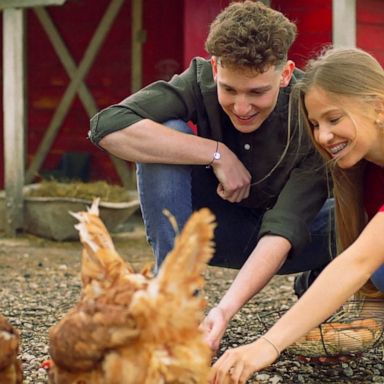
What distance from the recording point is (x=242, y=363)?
8.50ft

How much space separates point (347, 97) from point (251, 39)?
467 mm

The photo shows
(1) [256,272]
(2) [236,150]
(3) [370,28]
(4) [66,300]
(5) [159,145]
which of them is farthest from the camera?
(3) [370,28]

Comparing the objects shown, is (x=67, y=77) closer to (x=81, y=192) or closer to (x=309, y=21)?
(x=81, y=192)

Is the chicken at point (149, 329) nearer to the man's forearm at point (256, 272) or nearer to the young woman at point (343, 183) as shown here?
the young woman at point (343, 183)

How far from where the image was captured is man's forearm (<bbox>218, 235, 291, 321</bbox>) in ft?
9.68

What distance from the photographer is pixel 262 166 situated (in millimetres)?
3590

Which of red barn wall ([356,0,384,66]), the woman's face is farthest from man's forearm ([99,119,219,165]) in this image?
red barn wall ([356,0,384,66])

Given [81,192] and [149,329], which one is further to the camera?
[81,192]

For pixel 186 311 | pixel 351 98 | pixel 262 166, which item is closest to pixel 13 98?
pixel 262 166

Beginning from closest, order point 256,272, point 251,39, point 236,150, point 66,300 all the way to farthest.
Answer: point 256,272 → point 251,39 → point 236,150 → point 66,300

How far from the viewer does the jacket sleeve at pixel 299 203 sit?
315cm

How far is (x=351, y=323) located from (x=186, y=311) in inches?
55.0

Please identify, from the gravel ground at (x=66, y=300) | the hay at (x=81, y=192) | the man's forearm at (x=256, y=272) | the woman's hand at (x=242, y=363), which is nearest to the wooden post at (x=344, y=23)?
the gravel ground at (x=66, y=300)

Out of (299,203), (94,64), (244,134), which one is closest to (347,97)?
(299,203)
